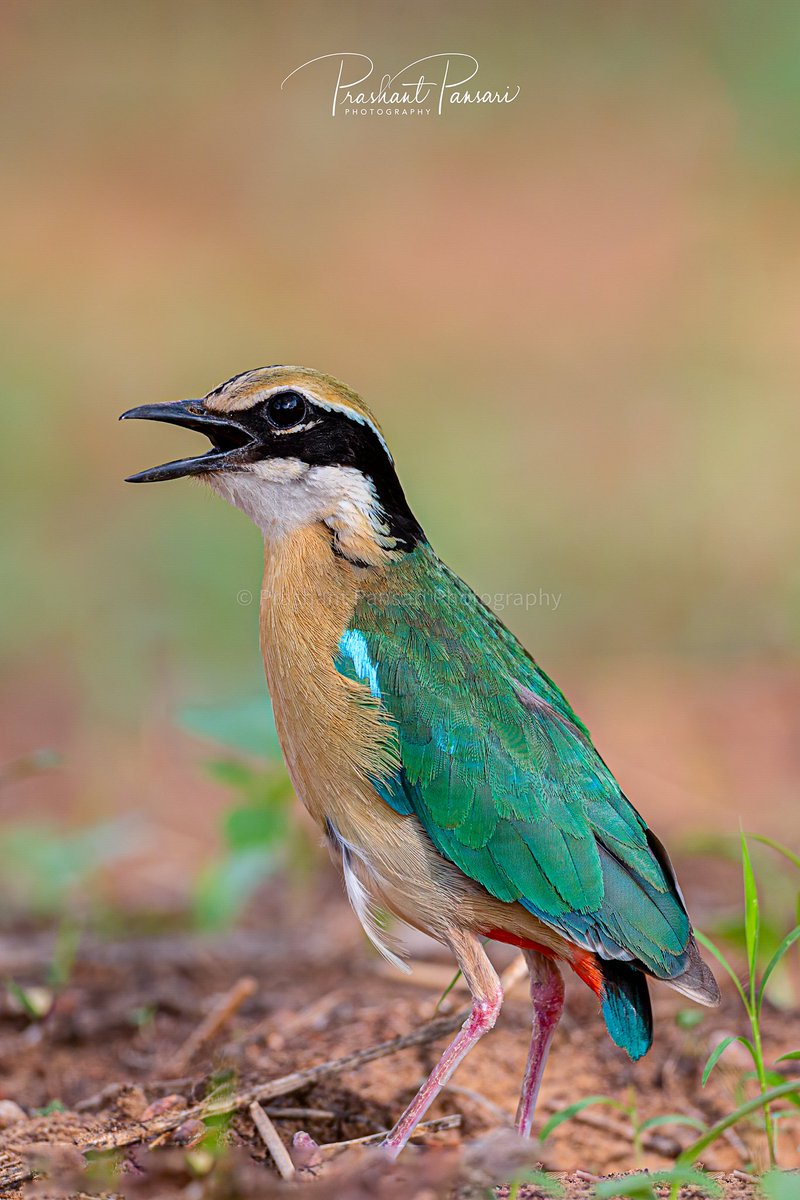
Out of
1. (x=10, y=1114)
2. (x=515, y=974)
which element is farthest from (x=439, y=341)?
(x=10, y=1114)

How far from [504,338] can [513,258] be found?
8.43 ft

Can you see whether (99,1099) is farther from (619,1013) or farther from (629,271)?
(629,271)

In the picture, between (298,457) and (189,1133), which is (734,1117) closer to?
(189,1133)

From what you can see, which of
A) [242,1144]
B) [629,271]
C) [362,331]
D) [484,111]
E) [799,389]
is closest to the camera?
[242,1144]

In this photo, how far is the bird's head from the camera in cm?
419

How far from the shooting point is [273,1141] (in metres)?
3.72

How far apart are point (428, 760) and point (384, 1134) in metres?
1.06

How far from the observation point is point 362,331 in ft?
49.1

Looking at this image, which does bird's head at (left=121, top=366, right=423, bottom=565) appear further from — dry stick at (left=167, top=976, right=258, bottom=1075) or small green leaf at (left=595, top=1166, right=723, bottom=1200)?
small green leaf at (left=595, top=1166, right=723, bottom=1200)

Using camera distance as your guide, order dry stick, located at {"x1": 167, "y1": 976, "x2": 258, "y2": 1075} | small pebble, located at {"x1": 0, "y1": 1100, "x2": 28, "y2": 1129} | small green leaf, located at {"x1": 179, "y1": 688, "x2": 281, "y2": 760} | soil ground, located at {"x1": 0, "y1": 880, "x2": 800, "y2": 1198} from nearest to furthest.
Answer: soil ground, located at {"x1": 0, "y1": 880, "x2": 800, "y2": 1198} → small pebble, located at {"x1": 0, "y1": 1100, "x2": 28, "y2": 1129} → dry stick, located at {"x1": 167, "y1": 976, "x2": 258, "y2": 1075} → small green leaf, located at {"x1": 179, "y1": 688, "x2": 281, "y2": 760}

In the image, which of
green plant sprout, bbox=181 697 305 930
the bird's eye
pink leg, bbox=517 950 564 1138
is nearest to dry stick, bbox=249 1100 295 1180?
pink leg, bbox=517 950 564 1138

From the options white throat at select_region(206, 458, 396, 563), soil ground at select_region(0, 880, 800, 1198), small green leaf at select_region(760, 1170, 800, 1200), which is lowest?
soil ground at select_region(0, 880, 800, 1198)

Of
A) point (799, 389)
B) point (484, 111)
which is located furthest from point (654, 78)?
point (799, 389)

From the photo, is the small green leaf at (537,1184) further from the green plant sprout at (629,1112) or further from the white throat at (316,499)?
the white throat at (316,499)
